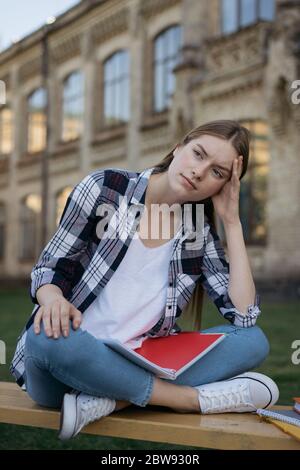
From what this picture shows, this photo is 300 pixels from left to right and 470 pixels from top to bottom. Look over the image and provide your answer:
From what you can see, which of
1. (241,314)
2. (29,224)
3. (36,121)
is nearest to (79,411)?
(241,314)

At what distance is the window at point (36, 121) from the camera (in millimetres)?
24648

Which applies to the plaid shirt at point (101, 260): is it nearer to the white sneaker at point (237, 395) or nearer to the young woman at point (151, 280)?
the young woman at point (151, 280)

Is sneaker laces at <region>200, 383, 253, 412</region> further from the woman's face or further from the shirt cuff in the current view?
the woman's face

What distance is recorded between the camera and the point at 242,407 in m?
2.55

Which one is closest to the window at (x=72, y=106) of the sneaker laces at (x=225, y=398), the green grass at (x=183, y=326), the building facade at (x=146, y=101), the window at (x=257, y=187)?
the building facade at (x=146, y=101)

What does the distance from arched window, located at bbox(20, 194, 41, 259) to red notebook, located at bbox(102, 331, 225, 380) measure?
70.5 feet

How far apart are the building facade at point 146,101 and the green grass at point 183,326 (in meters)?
3.87

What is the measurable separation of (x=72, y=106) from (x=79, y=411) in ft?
69.3

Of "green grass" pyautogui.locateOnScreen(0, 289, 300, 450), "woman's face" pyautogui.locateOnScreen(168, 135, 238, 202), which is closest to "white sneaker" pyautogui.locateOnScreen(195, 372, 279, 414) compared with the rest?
"green grass" pyautogui.locateOnScreen(0, 289, 300, 450)

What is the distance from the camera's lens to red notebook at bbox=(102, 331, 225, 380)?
8.29ft

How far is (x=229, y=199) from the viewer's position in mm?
2699

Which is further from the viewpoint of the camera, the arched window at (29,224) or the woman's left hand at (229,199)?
the arched window at (29,224)

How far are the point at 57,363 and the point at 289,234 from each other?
1153cm
